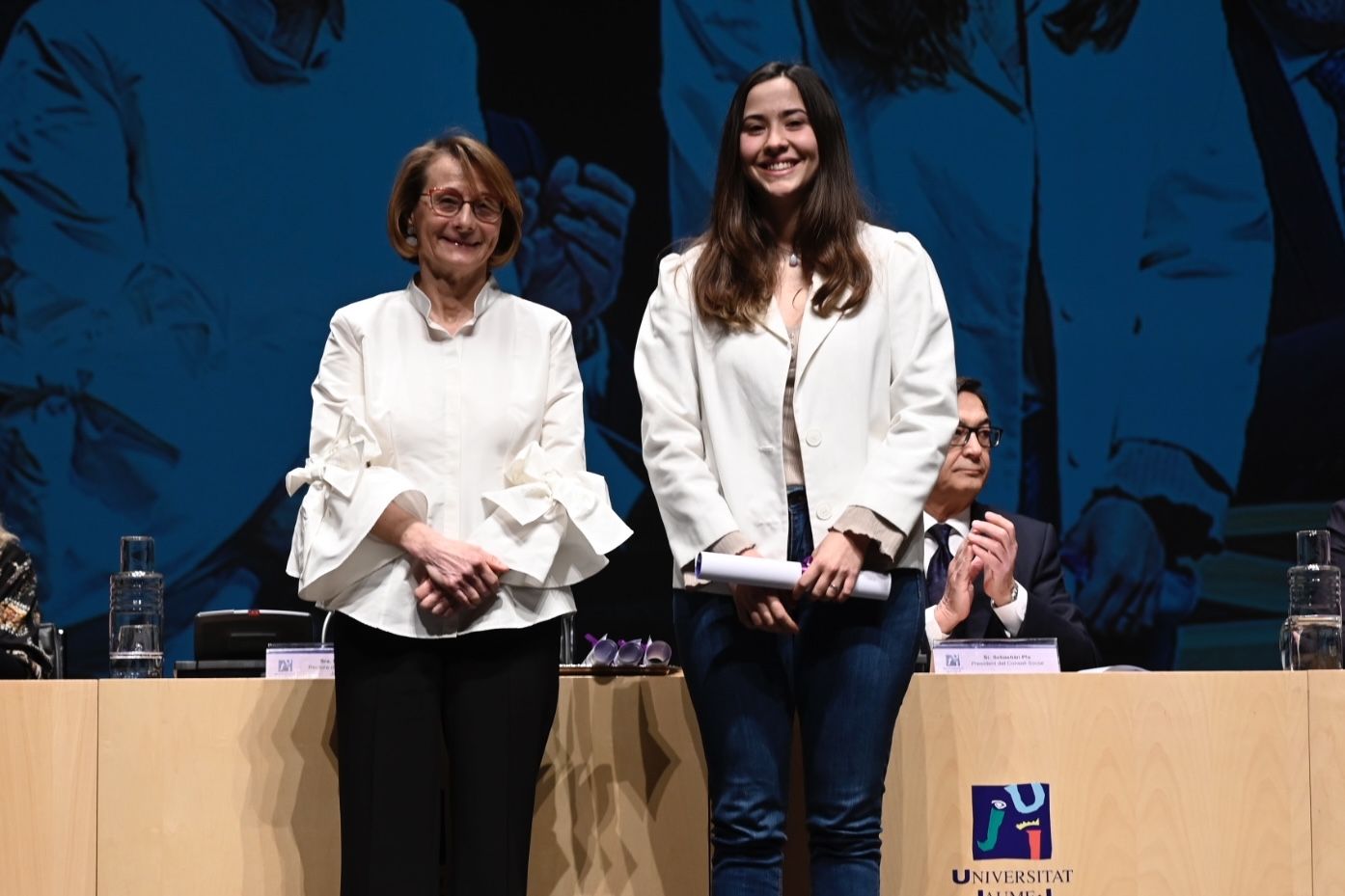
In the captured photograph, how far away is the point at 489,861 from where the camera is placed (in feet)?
8.18

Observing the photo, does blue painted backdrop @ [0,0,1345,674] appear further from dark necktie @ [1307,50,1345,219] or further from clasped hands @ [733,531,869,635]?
clasped hands @ [733,531,869,635]

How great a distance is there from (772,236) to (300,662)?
1168 mm

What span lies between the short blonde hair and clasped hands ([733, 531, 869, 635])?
2.83 feet

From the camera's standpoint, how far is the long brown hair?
2525mm

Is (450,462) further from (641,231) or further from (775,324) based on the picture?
(641,231)

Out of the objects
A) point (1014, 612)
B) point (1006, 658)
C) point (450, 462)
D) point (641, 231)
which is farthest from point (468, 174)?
point (641, 231)

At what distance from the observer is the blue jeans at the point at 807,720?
2359 mm

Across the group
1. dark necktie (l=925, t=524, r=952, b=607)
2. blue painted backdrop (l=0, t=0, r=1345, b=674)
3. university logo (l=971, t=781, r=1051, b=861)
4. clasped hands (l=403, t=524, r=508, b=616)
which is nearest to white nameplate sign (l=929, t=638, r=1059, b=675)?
university logo (l=971, t=781, r=1051, b=861)

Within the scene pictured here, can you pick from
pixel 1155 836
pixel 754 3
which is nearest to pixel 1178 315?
pixel 754 3

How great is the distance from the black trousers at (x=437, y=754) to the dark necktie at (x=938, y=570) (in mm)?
1308

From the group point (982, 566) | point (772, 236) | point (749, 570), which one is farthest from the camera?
point (982, 566)

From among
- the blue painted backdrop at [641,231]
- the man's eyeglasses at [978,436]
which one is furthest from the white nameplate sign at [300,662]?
the blue painted backdrop at [641,231]

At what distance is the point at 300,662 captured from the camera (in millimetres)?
2893

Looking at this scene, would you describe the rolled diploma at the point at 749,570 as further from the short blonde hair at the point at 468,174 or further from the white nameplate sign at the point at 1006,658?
the short blonde hair at the point at 468,174
